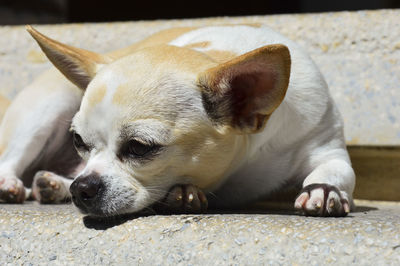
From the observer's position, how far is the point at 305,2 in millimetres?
5371

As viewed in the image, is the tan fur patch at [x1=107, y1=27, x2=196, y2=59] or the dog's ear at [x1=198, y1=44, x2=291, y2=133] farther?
the tan fur patch at [x1=107, y1=27, x2=196, y2=59]

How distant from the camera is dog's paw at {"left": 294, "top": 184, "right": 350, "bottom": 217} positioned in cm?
191

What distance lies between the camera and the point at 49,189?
8.43 ft

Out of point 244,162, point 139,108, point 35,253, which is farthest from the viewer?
point 244,162

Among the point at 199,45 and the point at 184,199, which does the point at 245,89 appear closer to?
the point at 184,199

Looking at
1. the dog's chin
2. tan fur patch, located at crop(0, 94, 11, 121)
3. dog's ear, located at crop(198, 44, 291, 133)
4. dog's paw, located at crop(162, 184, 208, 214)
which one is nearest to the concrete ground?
the dog's chin

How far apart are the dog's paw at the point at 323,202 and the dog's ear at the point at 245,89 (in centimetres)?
28

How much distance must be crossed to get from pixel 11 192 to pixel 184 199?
36.6 inches

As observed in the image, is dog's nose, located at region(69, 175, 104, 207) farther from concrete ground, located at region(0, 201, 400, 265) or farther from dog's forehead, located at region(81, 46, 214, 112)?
dog's forehead, located at region(81, 46, 214, 112)

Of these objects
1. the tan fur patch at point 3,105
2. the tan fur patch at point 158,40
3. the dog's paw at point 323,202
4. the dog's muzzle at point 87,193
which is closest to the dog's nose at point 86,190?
the dog's muzzle at point 87,193

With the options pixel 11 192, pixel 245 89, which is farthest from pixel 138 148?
pixel 11 192

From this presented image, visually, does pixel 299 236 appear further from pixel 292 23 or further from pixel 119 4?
pixel 119 4

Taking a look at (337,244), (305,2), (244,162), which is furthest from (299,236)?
(305,2)

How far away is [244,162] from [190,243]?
0.67 metres
